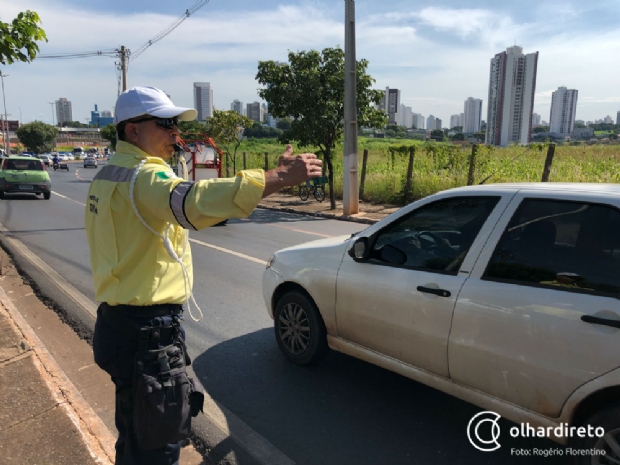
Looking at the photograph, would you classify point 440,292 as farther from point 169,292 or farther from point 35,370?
point 35,370

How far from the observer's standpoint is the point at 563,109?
10944 cm

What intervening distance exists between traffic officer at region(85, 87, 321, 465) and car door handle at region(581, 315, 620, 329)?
4.97ft

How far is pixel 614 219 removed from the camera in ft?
7.97

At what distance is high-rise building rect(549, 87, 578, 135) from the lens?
109m

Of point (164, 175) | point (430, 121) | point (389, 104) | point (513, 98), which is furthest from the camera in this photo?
point (430, 121)

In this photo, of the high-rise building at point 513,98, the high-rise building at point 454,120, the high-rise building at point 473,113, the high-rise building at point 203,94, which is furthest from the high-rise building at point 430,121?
the high-rise building at point 203,94

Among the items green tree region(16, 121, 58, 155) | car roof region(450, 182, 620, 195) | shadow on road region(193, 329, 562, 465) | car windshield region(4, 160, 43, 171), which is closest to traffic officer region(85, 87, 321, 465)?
shadow on road region(193, 329, 562, 465)

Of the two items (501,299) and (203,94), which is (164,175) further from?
(203,94)

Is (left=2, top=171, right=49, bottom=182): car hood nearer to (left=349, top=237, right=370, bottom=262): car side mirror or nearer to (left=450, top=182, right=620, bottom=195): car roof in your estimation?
(left=349, top=237, right=370, bottom=262): car side mirror

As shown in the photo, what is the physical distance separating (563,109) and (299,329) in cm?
12387

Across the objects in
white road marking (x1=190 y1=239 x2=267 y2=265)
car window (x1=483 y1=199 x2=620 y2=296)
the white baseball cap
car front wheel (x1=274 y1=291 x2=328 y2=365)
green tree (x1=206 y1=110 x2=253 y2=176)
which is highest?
green tree (x1=206 y1=110 x2=253 y2=176)

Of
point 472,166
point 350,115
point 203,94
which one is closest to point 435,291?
point 350,115

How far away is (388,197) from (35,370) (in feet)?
46.8

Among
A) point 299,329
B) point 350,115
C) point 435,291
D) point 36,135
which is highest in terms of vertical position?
point 36,135
